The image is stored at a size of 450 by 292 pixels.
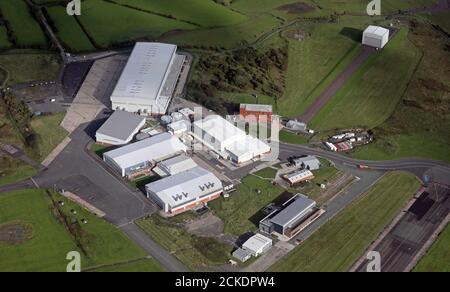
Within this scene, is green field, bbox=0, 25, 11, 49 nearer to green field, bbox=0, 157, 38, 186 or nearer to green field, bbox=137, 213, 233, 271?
green field, bbox=0, 157, 38, 186

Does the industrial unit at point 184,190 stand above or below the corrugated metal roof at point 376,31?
below

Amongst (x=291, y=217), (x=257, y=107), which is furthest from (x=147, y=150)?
(x=291, y=217)

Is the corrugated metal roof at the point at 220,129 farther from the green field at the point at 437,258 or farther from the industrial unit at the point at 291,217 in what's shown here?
the green field at the point at 437,258

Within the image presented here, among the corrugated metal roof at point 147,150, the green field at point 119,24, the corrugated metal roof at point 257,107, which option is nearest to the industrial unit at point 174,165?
the corrugated metal roof at point 147,150

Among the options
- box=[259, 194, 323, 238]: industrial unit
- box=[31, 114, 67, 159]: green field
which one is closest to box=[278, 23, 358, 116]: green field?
box=[259, 194, 323, 238]: industrial unit

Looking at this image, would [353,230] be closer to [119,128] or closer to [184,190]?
[184,190]
